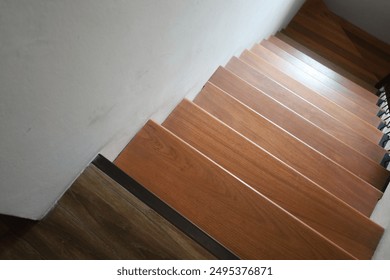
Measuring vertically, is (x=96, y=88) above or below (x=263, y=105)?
below

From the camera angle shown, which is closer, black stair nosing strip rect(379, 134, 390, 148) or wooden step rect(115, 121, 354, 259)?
wooden step rect(115, 121, 354, 259)

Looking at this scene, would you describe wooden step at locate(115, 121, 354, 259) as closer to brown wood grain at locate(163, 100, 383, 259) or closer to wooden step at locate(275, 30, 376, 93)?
brown wood grain at locate(163, 100, 383, 259)

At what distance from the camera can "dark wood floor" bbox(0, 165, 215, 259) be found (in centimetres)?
100

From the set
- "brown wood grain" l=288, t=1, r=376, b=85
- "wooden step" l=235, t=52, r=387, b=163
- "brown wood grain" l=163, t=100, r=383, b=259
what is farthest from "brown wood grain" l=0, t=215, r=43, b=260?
"brown wood grain" l=288, t=1, r=376, b=85

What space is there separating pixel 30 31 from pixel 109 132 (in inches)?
23.5

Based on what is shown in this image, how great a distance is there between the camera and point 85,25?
24.6 inches

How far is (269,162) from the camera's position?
1.60 meters

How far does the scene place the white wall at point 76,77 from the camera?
54 centimetres

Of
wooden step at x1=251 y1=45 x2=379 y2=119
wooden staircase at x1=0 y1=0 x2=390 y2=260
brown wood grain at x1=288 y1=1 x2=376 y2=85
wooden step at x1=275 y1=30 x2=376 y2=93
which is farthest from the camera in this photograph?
brown wood grain at x1=288 y1=1 x2=376 y2=85

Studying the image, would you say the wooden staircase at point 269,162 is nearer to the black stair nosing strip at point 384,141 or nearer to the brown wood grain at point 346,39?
the black stair nosing strip at point 384,141

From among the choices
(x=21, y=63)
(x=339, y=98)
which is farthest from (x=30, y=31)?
(x=339, y=98)

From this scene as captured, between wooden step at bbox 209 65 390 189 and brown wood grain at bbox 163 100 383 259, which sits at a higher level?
wooden step at bbox 209 65 390 189

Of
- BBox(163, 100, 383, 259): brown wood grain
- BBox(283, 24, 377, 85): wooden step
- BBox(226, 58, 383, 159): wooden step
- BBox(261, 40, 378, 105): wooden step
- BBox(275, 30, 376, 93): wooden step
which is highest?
BBox(283, 24, 377, 85): wooden step
